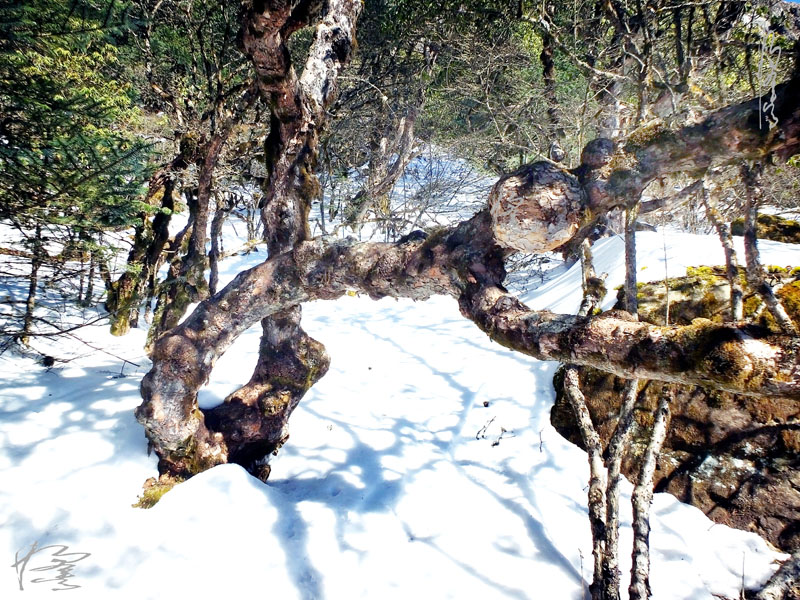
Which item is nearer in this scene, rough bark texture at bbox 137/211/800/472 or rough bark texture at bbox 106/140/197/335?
rough bark texture at bbox 137/211/800/472

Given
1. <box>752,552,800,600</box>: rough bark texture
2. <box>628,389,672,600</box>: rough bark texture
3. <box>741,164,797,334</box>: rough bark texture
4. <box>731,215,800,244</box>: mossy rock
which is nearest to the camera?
<box>752,552,800,600</box>: rough bark texture

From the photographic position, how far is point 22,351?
3869 mm

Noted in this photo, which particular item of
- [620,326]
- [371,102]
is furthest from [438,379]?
[371,102]

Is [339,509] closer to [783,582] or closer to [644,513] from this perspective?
[644,513]

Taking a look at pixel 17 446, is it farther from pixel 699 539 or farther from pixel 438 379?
pixel 699 539

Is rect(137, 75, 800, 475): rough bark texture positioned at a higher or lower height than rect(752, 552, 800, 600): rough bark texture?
higher

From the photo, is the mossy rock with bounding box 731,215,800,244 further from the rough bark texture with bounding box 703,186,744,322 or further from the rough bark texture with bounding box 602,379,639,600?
the rough bark texture with bounding box 602,379,639,600

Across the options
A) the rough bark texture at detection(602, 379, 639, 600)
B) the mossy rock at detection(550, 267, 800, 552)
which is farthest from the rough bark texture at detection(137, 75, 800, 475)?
the mossy rock at detection(550, 267, 800, 552)

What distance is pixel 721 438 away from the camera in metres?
2.98
